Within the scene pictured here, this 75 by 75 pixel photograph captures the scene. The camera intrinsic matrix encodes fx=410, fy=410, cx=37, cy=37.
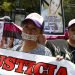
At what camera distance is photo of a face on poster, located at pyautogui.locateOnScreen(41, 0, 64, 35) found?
8.37 meters

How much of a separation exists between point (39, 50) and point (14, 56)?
35 centimetres

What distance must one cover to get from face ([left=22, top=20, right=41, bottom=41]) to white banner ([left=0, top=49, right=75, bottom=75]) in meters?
0.20

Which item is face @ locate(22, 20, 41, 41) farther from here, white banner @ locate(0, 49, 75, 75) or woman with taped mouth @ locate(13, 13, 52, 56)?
white banner @ locate(0, 49, 75, 75)

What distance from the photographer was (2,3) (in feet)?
111

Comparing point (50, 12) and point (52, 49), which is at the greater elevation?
point (50, 12)

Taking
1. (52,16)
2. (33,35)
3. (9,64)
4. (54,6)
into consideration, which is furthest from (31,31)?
(54,6)

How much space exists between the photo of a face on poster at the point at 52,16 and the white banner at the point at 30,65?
356 centimetres

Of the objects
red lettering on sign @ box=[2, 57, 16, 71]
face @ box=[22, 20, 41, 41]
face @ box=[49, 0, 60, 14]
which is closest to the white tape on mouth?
face @ box=[22, 20, 41, 41]

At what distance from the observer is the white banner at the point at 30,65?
436cm

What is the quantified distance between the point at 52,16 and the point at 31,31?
4.14 m

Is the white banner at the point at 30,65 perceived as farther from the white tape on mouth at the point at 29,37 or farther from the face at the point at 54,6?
the face at the point at 54,6

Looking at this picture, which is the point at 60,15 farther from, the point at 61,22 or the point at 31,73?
the point at 31,73

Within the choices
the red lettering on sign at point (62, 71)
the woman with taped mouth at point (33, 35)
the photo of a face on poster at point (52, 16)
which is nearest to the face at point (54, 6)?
the photo of a face on poster at point (52, 16)

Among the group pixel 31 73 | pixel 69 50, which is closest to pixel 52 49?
pixel 69 50
